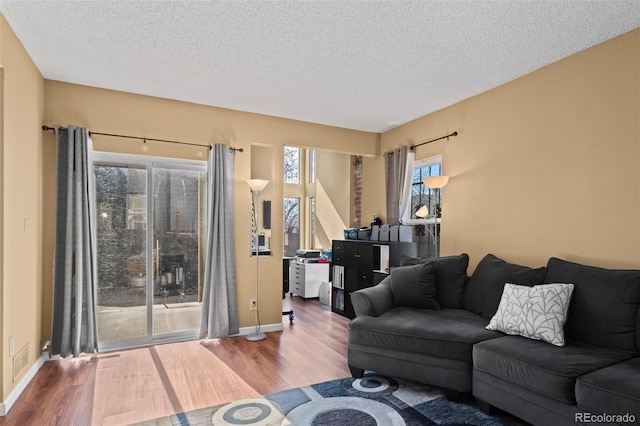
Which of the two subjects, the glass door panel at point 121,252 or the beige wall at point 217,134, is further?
the glass door panel at point 121,252

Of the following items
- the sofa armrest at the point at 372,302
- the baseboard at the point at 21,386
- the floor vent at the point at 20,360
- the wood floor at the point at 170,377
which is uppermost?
the sofa armrest at the point at 372,302

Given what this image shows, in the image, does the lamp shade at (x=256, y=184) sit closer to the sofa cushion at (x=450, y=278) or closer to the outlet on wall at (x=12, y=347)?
the sofa cushion at (x=450, y=278)

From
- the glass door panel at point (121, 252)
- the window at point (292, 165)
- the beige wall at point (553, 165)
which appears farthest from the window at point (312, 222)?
the glass door panel at point (121, 252)

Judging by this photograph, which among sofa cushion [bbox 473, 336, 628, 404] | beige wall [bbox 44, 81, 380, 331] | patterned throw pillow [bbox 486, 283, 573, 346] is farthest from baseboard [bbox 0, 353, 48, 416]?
patterned throw pillow [bbox 486, 283, 573, 346]

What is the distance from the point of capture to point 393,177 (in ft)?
16.9

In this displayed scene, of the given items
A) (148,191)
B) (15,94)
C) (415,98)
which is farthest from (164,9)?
(415,98)

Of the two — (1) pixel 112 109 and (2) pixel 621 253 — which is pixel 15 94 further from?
(2) pixel 621 253

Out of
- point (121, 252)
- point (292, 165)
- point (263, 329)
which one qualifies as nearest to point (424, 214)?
point (263, 329)

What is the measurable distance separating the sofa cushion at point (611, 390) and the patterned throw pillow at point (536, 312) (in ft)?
1.34

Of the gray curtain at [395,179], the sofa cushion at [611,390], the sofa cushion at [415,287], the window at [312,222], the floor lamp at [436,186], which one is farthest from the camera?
the window at [312,222]

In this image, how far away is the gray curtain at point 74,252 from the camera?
3.62 m

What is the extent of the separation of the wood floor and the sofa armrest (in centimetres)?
58

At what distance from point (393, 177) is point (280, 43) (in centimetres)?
274

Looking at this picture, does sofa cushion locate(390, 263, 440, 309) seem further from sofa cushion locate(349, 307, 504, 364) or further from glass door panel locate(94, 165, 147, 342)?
glass door panel locate(94, 165, 147, 342)
